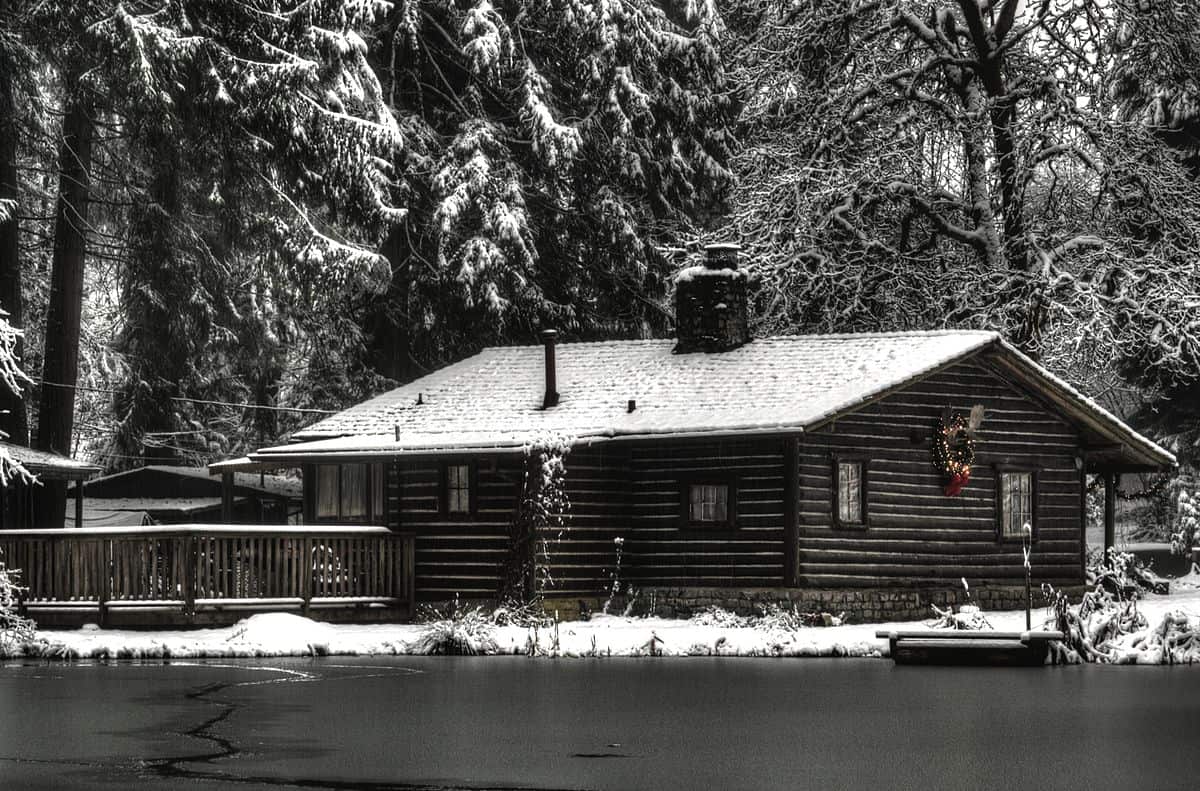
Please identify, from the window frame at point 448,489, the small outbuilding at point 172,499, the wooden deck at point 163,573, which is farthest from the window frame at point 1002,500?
the small outbuilding at point 172,499

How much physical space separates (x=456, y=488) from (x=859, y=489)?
21.7 ft

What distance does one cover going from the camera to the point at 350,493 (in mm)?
36719

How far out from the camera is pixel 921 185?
45781mm

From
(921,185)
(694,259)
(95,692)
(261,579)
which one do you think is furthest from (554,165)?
(95,692)

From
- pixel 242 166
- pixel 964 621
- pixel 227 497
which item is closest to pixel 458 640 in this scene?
pixel 964 621

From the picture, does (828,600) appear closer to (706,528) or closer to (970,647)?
(706,528)

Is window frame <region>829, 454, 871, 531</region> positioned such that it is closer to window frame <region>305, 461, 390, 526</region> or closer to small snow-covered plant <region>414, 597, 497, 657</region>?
small snow-covered plant <region>414, 597, 497, 657</region>

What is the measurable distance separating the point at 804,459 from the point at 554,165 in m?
15.9

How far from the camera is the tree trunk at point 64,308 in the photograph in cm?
4122

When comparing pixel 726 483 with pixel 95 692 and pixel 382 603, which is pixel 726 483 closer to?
pixel 382 603

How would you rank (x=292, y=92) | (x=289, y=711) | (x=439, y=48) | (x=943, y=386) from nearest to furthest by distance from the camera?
(x=289, y=711)
(x=943, y=386)
(x=292, y=92)
(x=439, y=48)

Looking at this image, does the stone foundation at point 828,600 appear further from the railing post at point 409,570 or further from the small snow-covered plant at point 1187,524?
the small snow-covered plant at point 1187,524

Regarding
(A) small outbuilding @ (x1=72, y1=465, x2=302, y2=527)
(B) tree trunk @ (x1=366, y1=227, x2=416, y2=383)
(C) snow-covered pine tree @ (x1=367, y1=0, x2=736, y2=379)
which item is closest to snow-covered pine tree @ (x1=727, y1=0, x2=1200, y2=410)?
(C) snow-covered pine tree @ (x1=367, y1=0, x2=736, y2=379)

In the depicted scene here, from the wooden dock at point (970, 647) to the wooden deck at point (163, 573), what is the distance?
10.0 m
